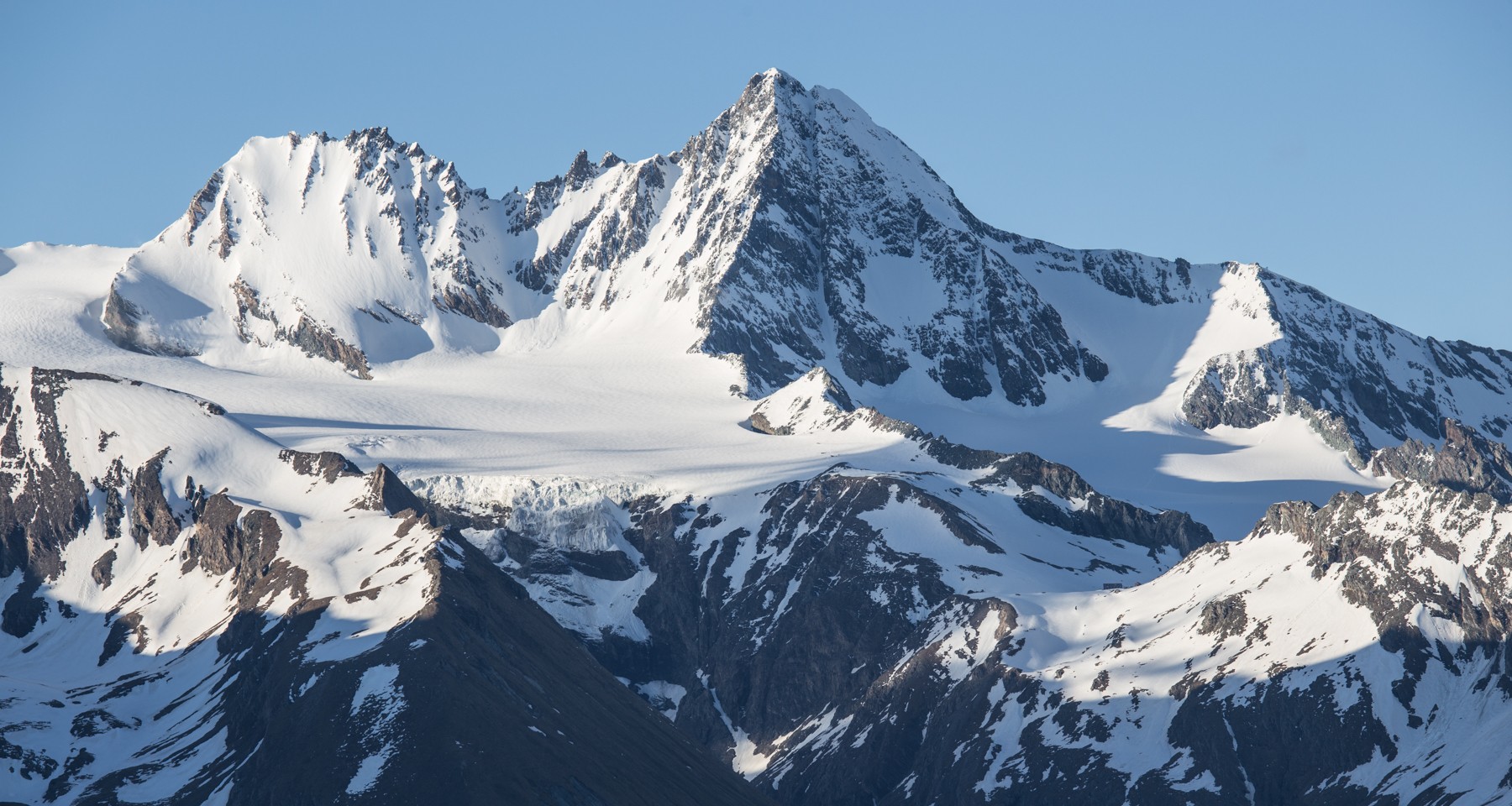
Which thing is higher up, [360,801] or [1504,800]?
[360,801]

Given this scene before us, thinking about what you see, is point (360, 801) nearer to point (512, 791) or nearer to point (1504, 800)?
point (512, 791)

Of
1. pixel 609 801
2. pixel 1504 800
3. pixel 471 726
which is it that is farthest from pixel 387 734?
pixel 1504 800

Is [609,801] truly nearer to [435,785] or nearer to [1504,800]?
[435,785]

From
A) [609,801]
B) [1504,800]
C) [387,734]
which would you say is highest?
[387,734]

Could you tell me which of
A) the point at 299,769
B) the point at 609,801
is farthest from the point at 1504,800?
the point at 299,769

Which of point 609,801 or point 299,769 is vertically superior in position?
point 299,769

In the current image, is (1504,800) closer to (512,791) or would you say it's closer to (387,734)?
(512,791)

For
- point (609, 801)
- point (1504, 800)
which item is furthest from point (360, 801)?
point (1504, 800)
